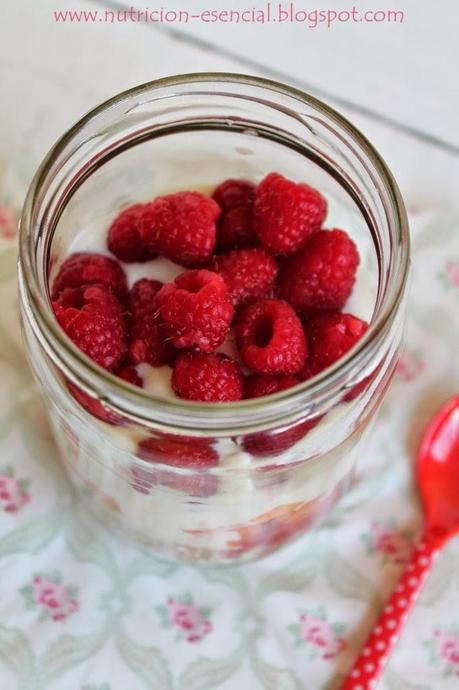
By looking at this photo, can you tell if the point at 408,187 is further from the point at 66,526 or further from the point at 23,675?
the point at 23,675

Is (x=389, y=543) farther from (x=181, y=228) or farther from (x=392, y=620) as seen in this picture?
(x=181, y=228)

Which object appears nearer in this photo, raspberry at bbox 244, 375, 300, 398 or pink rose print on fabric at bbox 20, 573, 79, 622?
raspberry at bbox 244, 375, 300, 398

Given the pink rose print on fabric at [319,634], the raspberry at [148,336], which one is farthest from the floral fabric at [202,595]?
the raspberry at [148,336]

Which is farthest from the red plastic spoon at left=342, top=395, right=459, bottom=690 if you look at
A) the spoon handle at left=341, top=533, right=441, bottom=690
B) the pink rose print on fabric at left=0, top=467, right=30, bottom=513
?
the pink rose print on fabric at left=0, top=467, right=30, bottom=513

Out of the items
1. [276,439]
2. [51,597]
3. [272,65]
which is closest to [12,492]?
[51,597]

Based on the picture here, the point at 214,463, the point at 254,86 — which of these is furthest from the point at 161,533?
the point at 254,86

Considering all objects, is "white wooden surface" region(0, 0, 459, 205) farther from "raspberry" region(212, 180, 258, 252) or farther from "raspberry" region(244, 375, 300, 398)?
"raspberry" region(244, 375, 300, 398)
